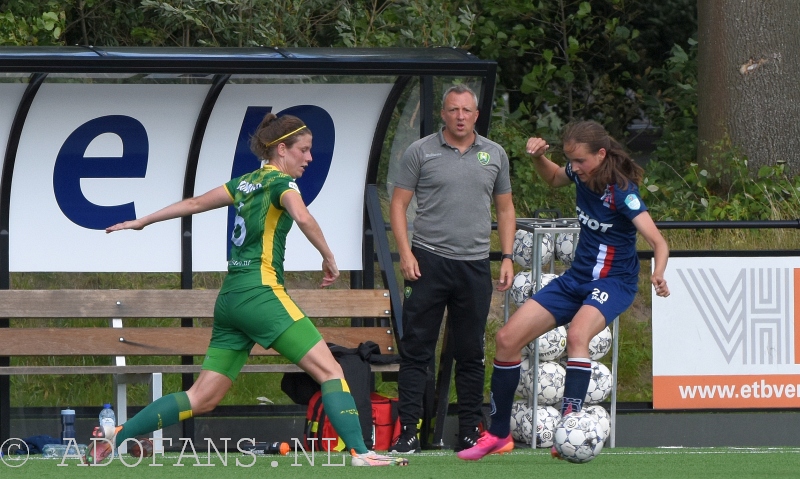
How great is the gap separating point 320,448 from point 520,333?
5.10 feet

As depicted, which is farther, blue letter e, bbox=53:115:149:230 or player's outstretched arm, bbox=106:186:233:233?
blue letter e, bbox=53:115:149:230

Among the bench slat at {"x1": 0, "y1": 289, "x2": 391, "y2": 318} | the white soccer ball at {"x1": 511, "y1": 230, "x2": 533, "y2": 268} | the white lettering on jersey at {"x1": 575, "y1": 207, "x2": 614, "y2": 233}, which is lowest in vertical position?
the bench slat at {"x1": 0, "y1": 289, "x2": 391, "y2": 318}

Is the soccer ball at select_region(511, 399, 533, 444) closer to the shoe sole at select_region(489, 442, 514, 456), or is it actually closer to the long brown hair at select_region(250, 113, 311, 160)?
the shoe sole at select_region(489, 442, 514, 456)

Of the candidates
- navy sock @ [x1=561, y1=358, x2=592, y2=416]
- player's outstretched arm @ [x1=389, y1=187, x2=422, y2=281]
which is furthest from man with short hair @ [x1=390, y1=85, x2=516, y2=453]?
navy sock @ [x1=561, y1=358, x2=592, y2=416]

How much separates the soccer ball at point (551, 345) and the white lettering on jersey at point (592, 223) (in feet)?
4.20

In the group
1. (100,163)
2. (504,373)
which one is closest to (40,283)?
(100,163)

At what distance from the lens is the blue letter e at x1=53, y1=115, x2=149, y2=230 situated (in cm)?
811

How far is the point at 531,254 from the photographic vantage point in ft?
25.5

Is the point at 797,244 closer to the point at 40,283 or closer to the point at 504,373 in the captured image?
the point at 504,373

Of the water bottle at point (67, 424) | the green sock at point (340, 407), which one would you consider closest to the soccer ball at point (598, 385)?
the green sock at point (340, 407)

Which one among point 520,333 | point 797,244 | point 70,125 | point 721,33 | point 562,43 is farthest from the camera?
point 562,43

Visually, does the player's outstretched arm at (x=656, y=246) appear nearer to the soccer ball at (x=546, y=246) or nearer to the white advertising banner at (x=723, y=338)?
the soccer ball at (x=546, y=246)

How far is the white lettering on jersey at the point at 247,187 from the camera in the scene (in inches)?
229

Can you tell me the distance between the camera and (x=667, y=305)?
8070 mm
